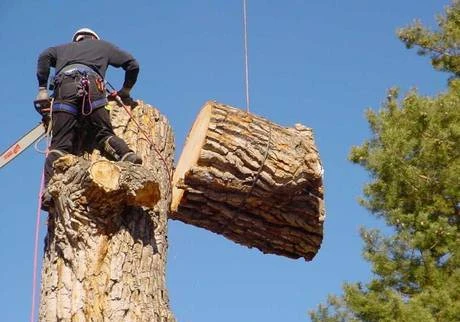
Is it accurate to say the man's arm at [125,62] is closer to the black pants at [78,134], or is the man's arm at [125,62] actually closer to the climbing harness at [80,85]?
the climbing harness at [80,85]

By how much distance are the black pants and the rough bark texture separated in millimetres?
197

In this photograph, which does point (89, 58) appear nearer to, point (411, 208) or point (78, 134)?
point (78, 134)

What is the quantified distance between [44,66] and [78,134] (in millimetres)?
544

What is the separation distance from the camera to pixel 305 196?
509 centimetres

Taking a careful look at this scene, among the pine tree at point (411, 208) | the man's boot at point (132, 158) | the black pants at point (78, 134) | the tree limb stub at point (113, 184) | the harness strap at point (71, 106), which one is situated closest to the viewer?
the tree limb stub at point (113, 184)

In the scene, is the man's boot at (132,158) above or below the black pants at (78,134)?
below

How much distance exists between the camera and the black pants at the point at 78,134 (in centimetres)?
431

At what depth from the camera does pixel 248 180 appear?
488 cm

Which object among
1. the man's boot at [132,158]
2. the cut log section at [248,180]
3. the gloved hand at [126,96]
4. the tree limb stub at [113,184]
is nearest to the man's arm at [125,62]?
the gloved hand at [126,96]

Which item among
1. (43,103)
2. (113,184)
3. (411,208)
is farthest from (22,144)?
(411,208)

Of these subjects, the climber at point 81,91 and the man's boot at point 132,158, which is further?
the climber at point 81,91

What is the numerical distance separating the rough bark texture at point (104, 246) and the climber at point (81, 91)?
209 millimetres

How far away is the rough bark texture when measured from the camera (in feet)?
12.4

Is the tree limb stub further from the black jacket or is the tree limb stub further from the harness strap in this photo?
the black jacket
